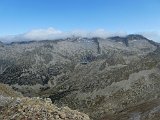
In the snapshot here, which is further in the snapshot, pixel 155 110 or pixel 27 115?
pixel 155 110

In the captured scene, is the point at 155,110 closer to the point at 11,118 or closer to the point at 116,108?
the point at 116,108

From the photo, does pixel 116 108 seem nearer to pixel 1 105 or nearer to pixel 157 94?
pixel 157 94

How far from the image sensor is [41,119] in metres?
28.2

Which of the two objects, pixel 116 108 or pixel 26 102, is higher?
pixel 26 102

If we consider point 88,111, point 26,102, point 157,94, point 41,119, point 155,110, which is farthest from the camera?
point 88,111

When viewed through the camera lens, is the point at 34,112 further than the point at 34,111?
No

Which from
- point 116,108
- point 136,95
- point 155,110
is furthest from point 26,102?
point 136,95

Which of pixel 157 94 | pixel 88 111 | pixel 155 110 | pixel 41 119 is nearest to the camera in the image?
pixel 41 119

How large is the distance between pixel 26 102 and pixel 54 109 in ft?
8.78

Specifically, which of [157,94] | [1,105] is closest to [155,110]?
[157,94]

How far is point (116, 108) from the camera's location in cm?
18700

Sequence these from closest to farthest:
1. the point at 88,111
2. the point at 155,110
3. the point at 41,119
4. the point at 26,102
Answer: the point at 41,119, the point at 26,102, the point at 155,110, the point at 88,111

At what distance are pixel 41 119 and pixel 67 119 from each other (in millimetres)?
2182

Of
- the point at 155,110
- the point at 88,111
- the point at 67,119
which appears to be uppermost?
the point at 67,119
